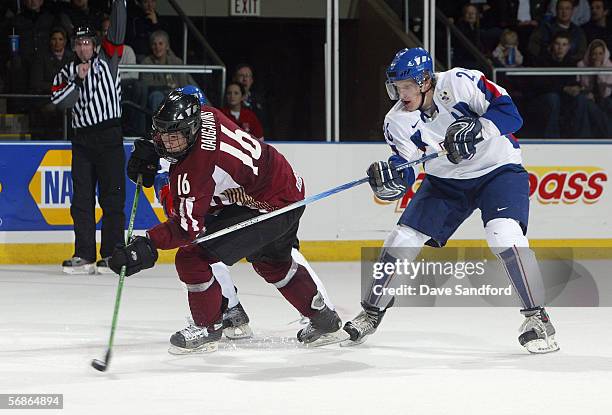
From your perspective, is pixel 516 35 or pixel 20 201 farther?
pixel 516 35

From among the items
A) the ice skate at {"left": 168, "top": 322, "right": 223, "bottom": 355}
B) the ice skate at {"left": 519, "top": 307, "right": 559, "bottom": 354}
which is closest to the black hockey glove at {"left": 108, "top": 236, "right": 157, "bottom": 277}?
the ice skate at {"left": 168, "top": 322, "right": 223, "bottom": 355}

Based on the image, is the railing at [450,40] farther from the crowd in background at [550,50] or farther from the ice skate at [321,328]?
the ice skate at [321,328]

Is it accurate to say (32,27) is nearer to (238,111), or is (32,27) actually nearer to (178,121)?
(238,111)

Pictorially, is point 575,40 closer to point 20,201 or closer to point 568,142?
point 568,142

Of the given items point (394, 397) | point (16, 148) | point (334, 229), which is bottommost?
point (394, 397)

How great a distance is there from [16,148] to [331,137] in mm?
1876

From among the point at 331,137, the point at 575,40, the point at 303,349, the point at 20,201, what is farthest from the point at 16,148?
the point at 575,40

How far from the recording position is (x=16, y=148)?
23.5 feet

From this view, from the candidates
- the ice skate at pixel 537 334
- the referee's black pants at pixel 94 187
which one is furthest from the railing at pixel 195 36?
the ice skate at pixel 537 334

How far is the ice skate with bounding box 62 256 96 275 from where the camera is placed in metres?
6.84

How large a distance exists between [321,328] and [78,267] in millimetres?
2591

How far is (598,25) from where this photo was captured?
888cm

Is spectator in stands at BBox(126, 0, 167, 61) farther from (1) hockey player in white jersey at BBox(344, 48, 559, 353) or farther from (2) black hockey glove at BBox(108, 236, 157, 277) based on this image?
(2) black hockey glove at BBox(108, 236, 157, 277)

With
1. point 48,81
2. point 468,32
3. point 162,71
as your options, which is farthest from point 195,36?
point 468,32
